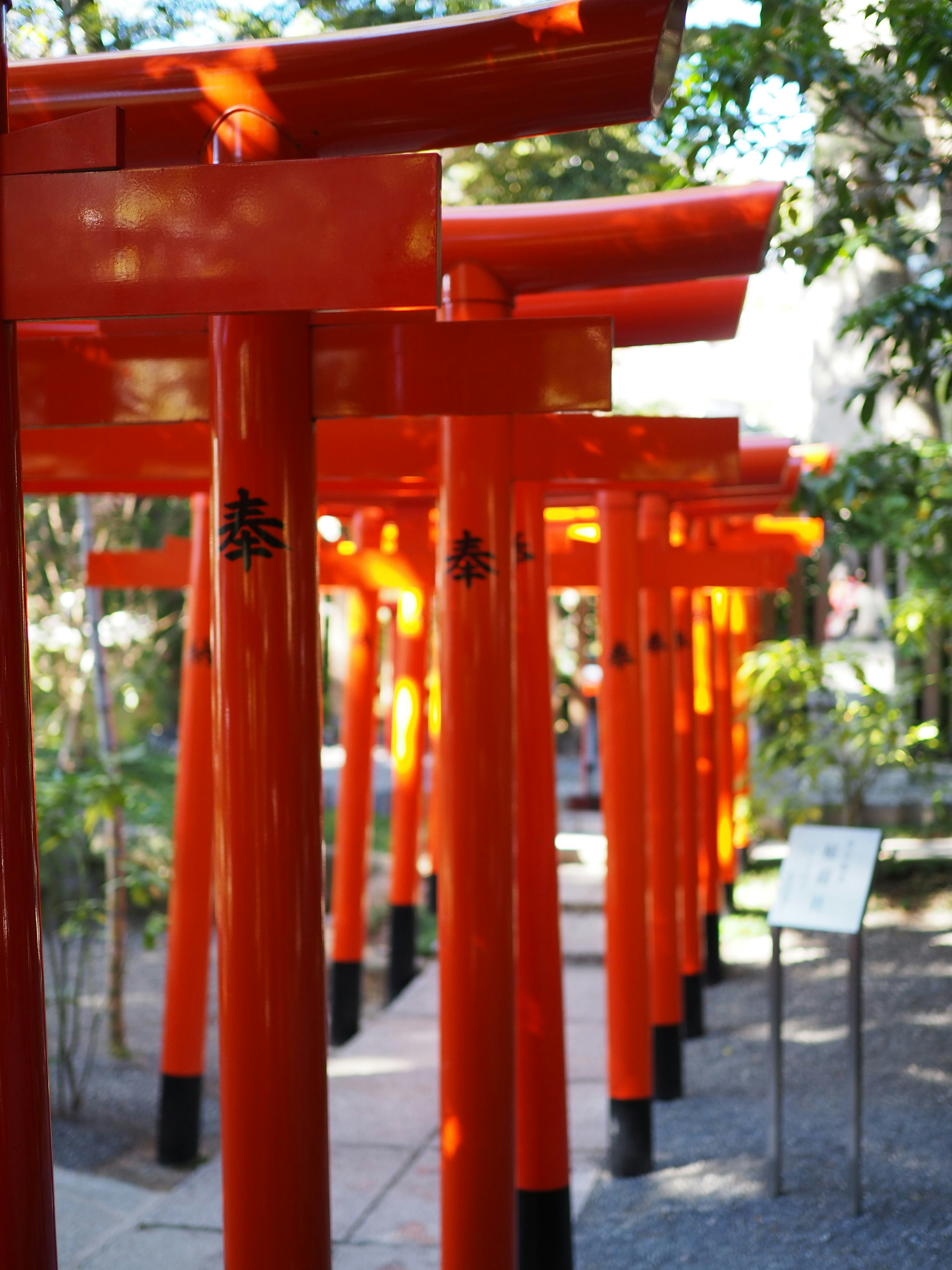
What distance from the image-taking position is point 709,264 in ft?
12.1

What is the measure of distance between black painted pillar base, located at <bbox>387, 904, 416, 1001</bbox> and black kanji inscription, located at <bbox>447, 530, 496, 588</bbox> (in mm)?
6184

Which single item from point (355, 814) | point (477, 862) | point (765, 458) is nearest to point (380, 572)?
point (765, 458)

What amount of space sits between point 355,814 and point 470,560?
4.90 meters

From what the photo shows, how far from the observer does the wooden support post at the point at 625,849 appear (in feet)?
18.3

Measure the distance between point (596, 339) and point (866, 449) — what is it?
10.4 ft

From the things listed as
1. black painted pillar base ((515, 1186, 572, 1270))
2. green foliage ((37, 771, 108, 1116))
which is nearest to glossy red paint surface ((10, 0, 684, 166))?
green foliage ((37, 771, 108, 1116))

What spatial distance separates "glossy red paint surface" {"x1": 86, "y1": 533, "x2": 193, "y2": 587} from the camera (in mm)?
6785

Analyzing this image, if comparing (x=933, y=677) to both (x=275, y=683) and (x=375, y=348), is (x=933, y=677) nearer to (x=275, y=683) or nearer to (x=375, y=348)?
(x=375, y=348)

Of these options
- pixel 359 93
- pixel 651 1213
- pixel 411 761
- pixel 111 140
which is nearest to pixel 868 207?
pixel 359 93

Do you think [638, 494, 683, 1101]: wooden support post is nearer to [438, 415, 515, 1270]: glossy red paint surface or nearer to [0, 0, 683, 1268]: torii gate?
[438, 415, 515, 1270]: glossy red paint surface

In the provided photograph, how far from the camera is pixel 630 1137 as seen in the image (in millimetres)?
5590

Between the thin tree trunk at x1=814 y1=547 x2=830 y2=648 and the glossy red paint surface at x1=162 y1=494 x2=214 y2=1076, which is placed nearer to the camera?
the glossy red paint surface at x1=162 y1=494 x2=214 y2=1076

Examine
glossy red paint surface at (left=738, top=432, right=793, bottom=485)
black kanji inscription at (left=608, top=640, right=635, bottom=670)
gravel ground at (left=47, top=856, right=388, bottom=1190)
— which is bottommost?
gravel ground at (left=47, top=856, right=388, bottom=1190)

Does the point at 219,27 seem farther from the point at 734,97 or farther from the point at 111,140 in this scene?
the point at 111,140
